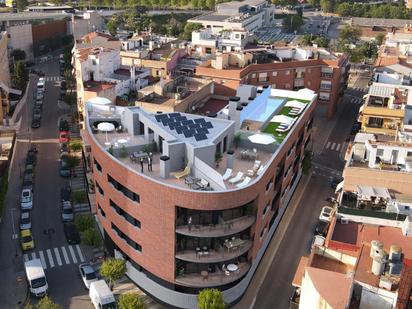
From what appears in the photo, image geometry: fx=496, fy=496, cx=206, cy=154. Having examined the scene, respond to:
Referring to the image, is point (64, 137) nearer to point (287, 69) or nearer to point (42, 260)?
point (42, 260)

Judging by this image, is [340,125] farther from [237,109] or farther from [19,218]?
[19,218]

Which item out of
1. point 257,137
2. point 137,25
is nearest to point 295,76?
point 257,137

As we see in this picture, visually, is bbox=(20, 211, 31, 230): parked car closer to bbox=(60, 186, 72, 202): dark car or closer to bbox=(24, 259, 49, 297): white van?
bbox=(60, 186, 72, 202): dark car

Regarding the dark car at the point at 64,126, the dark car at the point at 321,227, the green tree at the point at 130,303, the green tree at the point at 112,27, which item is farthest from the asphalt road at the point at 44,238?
the green tree at the point at 112,27

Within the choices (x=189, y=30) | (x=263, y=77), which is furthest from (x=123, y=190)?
(x=189, y=30)

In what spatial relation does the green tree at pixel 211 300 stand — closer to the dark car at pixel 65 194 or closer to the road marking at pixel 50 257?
the road marking at pixel 50 257
